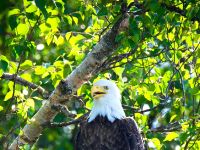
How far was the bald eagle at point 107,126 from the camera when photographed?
486 centimetres

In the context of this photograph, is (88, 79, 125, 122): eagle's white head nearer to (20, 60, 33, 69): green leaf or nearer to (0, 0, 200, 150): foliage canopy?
(0, 0, 200, 150): foliage canopy

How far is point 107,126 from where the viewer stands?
16.7 feet

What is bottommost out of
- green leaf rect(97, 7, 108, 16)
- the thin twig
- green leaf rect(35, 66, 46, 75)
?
the thin twig

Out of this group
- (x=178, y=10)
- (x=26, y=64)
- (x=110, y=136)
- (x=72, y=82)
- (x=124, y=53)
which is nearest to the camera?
(x=178, y=10)

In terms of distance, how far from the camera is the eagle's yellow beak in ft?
15.9

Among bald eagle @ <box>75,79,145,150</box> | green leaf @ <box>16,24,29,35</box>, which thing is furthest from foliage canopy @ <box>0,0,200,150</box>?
bald eagle @ <box>75,79,145,150</box>

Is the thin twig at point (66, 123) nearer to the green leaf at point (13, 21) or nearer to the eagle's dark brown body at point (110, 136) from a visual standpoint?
the eagle's dark brown body at point (110, 136)

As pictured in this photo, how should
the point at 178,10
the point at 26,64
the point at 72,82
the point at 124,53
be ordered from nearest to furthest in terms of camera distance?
the point at 178,10
the point at 72,82
the point at 26,64
the point at 124,53

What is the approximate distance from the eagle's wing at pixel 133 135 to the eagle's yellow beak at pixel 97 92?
0.39m

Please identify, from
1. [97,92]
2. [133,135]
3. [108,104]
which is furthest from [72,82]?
[108,104]

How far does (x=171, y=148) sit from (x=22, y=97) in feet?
15.7

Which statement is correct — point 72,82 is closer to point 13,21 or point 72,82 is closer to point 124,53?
point 124,53

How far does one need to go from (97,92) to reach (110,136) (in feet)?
1.44

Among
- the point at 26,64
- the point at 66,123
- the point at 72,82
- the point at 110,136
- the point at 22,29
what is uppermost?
the point at 22,29
